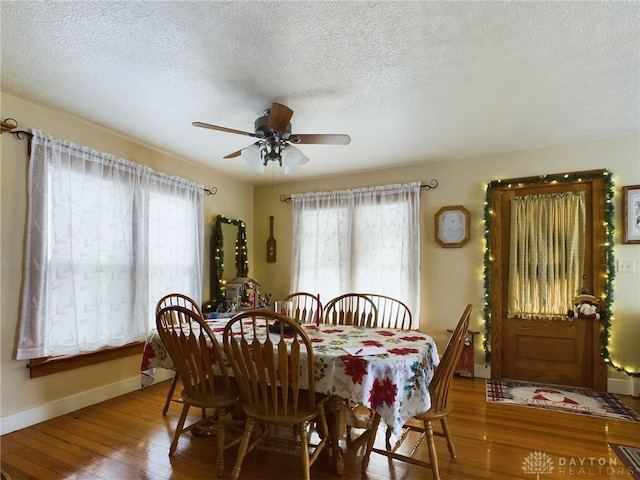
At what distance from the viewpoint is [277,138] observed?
254cm

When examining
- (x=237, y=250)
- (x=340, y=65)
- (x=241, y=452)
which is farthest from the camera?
(x=237, y=250)

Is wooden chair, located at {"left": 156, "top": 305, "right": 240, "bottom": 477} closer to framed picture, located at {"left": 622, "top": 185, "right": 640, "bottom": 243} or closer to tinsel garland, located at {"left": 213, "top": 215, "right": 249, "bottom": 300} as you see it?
tinsel garland, located at {"left": 213, "top": 215, "right": 249, "bottom": 300}

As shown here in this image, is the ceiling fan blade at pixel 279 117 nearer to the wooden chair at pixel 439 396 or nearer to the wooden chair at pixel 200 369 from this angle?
the wooden chair at pixel 200 369

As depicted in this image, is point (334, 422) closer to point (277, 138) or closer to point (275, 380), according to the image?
point (275, 380)

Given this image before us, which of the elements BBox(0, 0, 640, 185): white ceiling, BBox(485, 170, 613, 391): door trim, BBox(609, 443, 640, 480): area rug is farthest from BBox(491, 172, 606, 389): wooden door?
BBox(609, 443, 640, 480): area rug

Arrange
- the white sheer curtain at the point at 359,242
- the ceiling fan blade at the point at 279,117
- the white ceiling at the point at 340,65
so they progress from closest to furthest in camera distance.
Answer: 1. the white ceiling at the point at 340,65
2. the ceiling fan blade at the point at 279,117
3. the white sheer curtain at the point at 359,242

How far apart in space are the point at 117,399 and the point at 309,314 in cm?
185

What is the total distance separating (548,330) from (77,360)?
4.31 metres

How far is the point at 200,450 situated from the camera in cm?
234

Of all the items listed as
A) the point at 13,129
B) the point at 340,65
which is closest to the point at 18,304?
the point at 13,129

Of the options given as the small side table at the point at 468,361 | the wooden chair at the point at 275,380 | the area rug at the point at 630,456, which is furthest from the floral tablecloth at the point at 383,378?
the small side table at the point at 468,361

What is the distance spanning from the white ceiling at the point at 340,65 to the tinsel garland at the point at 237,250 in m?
1.36

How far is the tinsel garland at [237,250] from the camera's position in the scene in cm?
445

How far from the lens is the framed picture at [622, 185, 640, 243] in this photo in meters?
3.30
